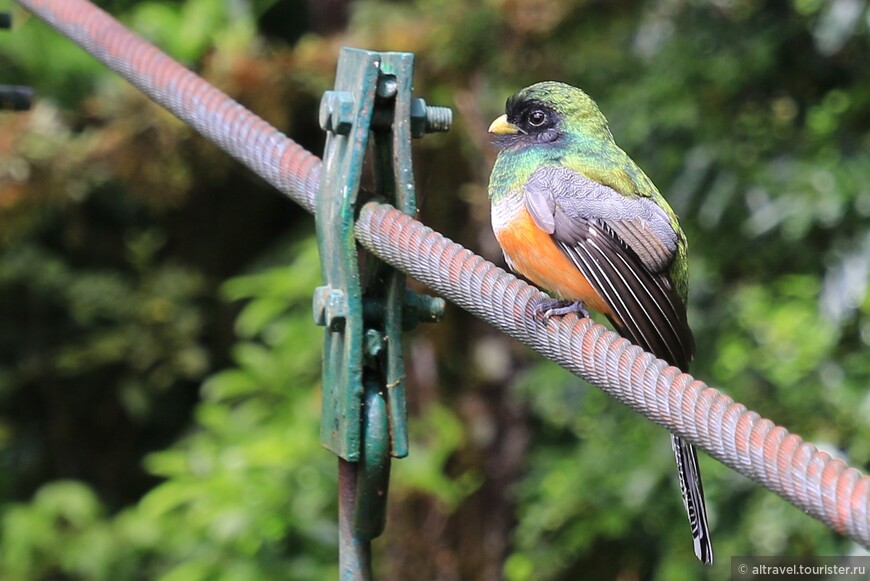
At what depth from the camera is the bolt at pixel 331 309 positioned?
5.13 ft

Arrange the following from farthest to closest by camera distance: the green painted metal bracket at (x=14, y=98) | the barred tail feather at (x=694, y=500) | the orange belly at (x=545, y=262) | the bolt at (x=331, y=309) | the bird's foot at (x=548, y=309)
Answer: the green painted metal bracket at (x=14, y=98), the orange belly at (x=545, y=262), the barred tail feather at (x=694, y=500), the bolt at (x=331, y=309), the bird's foot at (x=548, y=309)

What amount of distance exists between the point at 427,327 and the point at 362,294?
7.66 feet

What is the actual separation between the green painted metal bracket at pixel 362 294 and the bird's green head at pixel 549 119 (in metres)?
0.89

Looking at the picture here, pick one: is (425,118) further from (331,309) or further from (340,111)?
(331,309)

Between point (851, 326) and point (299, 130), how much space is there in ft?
7.58

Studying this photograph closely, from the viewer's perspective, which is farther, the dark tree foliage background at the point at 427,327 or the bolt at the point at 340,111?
the dark tree foliage background at the point at 427,327

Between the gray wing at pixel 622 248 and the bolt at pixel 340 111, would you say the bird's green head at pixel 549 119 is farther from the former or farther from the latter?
the bolt at pixel 340 111

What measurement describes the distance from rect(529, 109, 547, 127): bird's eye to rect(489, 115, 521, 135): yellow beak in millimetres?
36

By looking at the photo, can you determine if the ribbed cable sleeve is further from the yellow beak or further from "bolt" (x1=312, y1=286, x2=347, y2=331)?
the yellow beak

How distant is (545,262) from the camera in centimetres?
226

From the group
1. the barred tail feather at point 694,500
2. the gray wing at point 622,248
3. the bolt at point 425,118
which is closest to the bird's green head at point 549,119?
the gray wing at point 622,248

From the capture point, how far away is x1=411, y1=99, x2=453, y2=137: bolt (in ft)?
5.34

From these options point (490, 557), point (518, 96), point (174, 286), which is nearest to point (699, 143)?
point (518, 96)

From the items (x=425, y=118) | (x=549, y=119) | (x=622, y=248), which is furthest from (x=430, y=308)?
(x=549, y=119)
